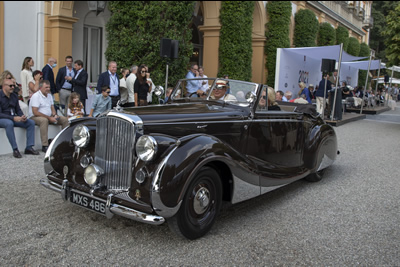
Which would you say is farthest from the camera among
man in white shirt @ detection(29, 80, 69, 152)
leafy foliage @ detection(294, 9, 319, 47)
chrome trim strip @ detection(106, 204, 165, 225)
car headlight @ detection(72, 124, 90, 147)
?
leafy foliage @ detection(294, 9, 319, 47)

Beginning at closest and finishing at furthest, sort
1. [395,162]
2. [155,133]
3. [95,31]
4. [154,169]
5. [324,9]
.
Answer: [154,169], [155,133], [395,162], [95,31], [324,9]

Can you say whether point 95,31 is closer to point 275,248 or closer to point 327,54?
point 327,54

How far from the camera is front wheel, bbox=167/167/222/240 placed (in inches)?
135

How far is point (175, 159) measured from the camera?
329 centimetres

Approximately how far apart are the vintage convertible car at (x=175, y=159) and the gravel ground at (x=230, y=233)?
307mm

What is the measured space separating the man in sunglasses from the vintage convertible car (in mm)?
13

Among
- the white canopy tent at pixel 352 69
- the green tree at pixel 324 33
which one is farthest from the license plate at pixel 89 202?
the green tree at pixel 324 33

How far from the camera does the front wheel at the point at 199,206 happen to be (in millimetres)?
3440

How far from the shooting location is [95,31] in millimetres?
14773

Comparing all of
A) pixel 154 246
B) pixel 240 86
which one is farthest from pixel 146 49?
pixel 154 246

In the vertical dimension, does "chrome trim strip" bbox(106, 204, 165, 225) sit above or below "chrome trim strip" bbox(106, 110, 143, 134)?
below

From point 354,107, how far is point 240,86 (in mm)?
19120

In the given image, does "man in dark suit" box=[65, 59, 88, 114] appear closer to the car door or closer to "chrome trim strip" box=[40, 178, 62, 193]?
"chrome trim strip" box=[40, 178, 62, 193]

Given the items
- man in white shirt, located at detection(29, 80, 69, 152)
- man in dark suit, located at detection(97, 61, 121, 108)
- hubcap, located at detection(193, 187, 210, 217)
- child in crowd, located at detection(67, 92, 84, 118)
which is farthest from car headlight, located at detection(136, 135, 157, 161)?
man in dark suit, located at detection(97, 61, 121, 108)
